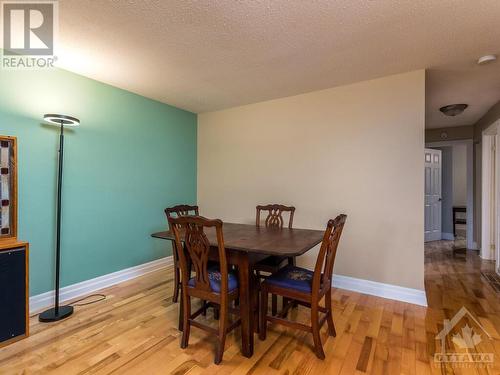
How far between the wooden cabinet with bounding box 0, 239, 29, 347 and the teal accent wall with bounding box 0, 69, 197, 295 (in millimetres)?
560

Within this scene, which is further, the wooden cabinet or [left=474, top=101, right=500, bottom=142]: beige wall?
[left=474, top=101, right=500, bottom=142]: beige wall

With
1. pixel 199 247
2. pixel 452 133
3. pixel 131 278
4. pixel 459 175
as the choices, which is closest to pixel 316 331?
pixel 199 247

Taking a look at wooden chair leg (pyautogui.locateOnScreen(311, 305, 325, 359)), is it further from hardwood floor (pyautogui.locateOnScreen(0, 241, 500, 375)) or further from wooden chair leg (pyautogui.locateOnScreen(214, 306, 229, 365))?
wooden chair leg (pyautogui.locateOnScreen(214, 306, 229, 365))

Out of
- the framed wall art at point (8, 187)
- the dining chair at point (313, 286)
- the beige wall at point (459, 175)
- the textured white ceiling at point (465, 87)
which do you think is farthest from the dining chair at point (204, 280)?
the beige wall at point (459, 175)

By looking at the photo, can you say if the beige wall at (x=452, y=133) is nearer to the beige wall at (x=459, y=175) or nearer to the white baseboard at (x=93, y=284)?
the beige wall at (x=459, y=175)

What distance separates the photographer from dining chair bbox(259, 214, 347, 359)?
1706 mm

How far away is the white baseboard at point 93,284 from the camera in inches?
95.3

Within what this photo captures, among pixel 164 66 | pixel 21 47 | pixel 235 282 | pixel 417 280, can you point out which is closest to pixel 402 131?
pixel 417 280

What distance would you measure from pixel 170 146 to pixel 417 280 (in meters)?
3.46

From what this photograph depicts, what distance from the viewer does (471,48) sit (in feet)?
7.14

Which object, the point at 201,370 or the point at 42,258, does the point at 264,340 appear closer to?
the point at 201,370

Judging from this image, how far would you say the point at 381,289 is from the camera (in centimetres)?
274

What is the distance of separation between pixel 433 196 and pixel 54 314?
260 inches

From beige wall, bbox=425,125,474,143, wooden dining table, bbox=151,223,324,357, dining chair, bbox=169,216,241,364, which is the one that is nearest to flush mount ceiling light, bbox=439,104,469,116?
beige wall, bbox=425,125,474,143
